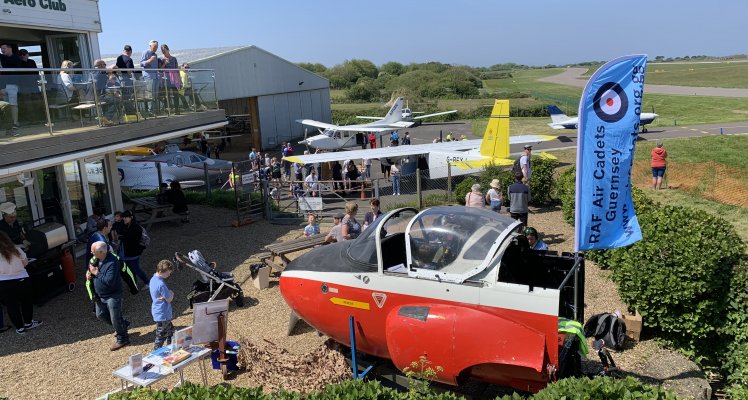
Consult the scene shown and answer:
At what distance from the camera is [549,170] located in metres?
16.9

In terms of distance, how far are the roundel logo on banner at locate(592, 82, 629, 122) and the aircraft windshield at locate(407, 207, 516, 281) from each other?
6.09ft

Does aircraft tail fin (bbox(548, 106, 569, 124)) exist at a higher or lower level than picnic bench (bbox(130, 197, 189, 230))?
higher

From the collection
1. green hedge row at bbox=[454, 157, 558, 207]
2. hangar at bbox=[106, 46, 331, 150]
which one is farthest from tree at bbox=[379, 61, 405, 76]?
green hedge row at bbox=[454, 157, 558, 207]

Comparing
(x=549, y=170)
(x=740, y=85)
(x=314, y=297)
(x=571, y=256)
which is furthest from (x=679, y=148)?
(x=740, y=85)

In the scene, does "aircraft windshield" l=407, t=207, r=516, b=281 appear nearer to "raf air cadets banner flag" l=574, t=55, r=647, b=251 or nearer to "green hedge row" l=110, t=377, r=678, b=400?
"raf air cadets banner flag" l=574, t=55, r=647, b=251

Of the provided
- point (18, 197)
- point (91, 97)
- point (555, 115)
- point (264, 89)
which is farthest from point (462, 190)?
point (555, 115)

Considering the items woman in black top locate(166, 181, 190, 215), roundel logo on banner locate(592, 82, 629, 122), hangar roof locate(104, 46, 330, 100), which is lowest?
woman in black top locate(166, 181, 190, 215)

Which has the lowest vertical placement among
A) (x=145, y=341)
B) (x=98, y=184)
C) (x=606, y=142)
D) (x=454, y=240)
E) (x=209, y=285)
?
(x=145, y=341)

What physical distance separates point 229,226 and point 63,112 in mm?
6329

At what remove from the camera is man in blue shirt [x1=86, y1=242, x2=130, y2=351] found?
27.4 feet

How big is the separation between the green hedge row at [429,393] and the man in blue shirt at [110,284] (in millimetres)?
3740

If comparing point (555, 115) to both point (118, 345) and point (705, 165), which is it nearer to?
point (705, 165)

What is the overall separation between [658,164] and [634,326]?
12.1 m

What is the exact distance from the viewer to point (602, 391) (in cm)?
452
